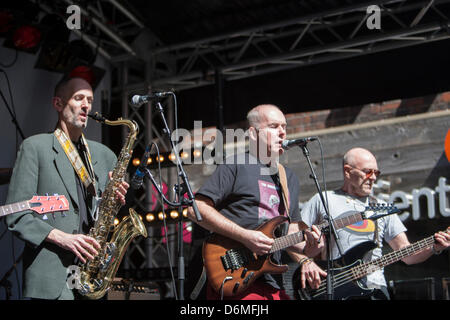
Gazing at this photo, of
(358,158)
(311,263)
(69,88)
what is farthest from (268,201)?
(69,88)

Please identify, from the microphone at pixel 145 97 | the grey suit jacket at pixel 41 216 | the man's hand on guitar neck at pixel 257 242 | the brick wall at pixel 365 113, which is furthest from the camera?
the brick wall at pixel 365 113

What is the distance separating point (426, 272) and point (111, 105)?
191 inches

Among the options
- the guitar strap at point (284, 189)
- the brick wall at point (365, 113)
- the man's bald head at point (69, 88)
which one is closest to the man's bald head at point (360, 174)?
the guitar strap at point (284, 189)

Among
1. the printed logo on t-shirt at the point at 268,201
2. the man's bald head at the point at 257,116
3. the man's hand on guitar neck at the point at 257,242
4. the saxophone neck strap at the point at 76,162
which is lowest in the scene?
the man's hand on guitar neck at the point at 257,242

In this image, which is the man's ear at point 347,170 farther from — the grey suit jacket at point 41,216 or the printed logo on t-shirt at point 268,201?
the grey suit jacket at point 41,216

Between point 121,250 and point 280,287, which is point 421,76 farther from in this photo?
point 121,250

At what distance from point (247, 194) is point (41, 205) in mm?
1427

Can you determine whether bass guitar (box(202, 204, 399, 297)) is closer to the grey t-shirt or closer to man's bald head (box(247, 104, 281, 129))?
the grey t-shirt

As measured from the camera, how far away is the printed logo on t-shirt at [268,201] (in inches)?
167

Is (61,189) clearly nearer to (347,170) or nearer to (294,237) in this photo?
(294,237)

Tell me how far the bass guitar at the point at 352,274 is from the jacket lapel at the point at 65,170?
184 cm

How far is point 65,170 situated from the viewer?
3840 mm

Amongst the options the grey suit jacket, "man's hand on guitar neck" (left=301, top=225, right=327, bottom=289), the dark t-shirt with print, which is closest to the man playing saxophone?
the grey suit jacket

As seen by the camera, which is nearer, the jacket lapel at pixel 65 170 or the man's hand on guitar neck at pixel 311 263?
the jacket lapel at pixel 65 170
